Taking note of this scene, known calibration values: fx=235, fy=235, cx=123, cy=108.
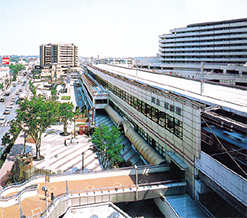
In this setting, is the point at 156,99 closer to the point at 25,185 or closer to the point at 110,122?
the point at 25,185

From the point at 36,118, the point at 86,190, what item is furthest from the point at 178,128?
the point at 36,118

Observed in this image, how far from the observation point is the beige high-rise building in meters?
111

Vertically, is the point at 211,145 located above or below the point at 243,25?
A: below

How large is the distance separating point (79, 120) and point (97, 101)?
3776 millimetres

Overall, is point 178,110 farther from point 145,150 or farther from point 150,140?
point 150,140

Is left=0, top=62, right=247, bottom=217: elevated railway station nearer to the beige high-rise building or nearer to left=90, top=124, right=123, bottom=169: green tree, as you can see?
left=90, top=124, right=123, bottom=169: green tree

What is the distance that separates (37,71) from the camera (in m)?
114

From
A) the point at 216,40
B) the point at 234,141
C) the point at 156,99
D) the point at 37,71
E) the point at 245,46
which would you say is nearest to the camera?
the point at 234,141

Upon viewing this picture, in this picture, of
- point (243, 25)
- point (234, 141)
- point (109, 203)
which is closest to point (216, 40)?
point (243, 25)

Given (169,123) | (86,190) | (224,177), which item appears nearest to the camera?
(224,177)

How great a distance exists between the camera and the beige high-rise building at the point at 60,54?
11069 centimetres

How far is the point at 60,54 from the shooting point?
364 ft

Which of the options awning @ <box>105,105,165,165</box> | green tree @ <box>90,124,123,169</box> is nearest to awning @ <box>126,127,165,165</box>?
awning @ <box>105,105,165,165</box>

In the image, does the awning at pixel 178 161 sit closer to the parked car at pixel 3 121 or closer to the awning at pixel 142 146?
the awning at pixel 142 146
